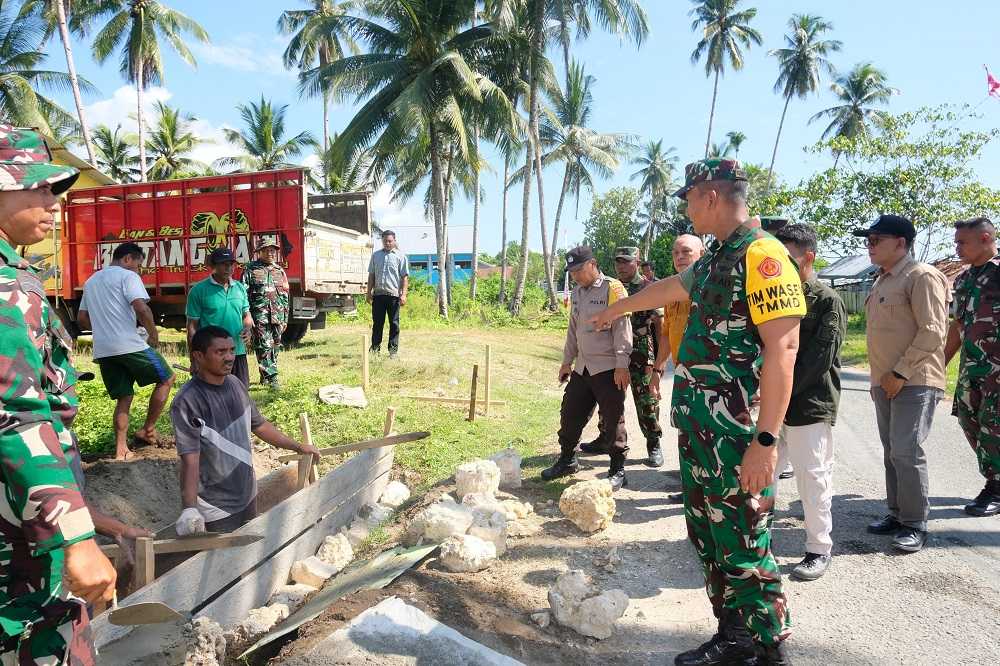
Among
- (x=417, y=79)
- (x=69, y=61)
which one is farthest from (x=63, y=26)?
(x=417, y=79)

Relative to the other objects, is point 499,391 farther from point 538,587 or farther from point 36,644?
point 36,644

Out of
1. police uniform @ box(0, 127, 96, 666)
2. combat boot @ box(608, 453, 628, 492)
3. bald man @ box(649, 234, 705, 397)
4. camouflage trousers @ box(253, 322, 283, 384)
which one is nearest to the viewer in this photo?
police uniform @ box(0, 127, 96, 666)

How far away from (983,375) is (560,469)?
3051 mm

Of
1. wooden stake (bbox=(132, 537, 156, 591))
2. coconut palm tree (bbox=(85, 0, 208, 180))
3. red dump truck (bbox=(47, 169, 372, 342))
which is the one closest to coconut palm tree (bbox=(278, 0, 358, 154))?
coconut palm tree (bbox=(85, 0, 208, 180))

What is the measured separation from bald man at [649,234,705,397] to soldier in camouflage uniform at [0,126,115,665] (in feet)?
11.9

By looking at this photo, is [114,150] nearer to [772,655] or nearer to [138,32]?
[138,32]

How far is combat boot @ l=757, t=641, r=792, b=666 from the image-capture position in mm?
2426

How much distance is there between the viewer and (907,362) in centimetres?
380

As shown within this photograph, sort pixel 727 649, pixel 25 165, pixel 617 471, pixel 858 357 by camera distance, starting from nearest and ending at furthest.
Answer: pixel 25 165
pixel 727 649
pixel 617 471
pixel 858 357

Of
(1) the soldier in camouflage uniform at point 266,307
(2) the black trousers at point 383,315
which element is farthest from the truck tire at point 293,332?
(1) the soldier in camouflage uniform at point 266,307

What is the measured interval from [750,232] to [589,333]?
254cm

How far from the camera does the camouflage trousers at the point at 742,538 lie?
2400 millimetres

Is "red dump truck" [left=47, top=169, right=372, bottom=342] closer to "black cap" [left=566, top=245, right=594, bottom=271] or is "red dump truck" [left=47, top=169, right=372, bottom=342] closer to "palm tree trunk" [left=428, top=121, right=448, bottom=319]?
"black cap" [left=566, top=245, right=594, bottom=271]

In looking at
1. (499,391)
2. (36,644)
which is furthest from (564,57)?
(36,644)
